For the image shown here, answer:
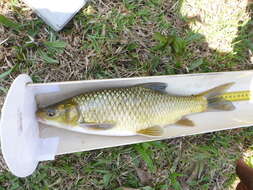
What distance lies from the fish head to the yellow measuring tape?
4.26 feet

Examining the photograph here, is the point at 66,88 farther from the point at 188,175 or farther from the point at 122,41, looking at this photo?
the point at 188,175

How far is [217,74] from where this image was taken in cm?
213

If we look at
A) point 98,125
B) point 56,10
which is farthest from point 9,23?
point 98,125

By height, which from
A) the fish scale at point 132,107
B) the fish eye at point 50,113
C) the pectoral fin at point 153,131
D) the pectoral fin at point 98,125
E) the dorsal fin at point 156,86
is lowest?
the pectoral fin at point 153,131

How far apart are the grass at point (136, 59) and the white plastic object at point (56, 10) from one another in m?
0.10

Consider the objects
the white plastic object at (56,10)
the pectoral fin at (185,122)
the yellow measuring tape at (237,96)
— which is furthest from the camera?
the yellow measuring tape at (237,96)

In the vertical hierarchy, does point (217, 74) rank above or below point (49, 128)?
above

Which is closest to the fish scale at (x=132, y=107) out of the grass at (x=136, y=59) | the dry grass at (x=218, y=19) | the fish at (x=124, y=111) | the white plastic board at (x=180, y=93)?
the fish at (x=124, y=111)

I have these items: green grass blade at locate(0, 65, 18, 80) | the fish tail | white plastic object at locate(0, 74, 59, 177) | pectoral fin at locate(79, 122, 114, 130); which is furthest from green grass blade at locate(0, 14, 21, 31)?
Result: the fish tail

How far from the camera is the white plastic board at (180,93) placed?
1.88 m

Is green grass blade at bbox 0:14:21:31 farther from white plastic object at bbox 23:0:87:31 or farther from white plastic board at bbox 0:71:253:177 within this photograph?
white plastic board at bbox 0:71:253:177

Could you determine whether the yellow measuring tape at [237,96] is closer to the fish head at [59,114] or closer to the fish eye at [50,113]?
the fish head at [59,114]

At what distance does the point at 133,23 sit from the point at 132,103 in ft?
2.39

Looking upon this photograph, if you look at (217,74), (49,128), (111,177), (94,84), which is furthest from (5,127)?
(217,74)
